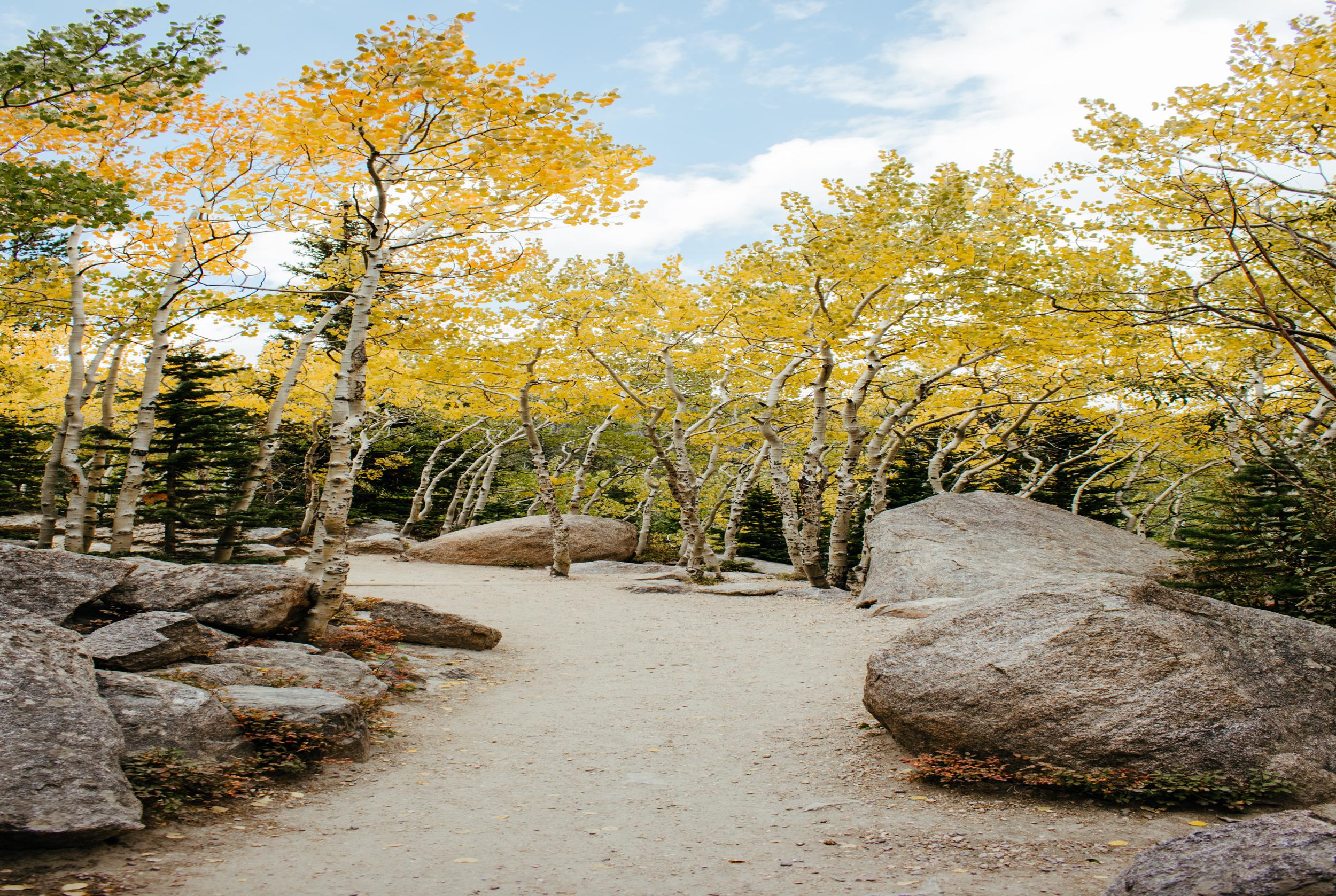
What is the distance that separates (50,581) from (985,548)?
13111mm

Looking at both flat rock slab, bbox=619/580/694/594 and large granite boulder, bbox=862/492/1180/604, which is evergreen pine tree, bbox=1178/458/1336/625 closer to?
A: large granite boulder, bbox=862/492/1180/604

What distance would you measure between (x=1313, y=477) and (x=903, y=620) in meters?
5.44

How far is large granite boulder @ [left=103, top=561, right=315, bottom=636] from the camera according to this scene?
275 inches

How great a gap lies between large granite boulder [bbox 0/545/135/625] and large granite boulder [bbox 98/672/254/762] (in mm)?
1507

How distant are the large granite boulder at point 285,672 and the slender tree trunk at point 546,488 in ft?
32.3

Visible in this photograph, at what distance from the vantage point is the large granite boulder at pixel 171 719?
467 cm

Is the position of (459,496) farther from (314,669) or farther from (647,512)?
(314,669)

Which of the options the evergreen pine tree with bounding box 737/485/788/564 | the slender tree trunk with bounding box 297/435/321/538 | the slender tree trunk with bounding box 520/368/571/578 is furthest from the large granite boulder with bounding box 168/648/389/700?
the evergreen pine tree with bounding box 737/485/788/564

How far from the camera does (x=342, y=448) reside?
8.27 meters

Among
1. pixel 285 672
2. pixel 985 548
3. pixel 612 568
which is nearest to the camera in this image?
pixel 285 672

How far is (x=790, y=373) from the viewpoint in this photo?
16656 mm

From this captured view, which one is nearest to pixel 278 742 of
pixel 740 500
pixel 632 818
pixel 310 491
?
pixel 632 818

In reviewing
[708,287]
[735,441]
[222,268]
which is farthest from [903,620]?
[222,268]

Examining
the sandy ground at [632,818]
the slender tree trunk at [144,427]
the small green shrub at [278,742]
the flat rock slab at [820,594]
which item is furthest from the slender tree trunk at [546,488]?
the small green shrub at [278,742]
